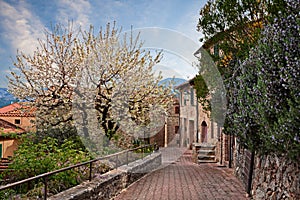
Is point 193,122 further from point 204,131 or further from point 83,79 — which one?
point 83,79

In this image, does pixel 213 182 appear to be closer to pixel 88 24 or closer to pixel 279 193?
pixel 279 193

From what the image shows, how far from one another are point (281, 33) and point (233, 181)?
601 cm

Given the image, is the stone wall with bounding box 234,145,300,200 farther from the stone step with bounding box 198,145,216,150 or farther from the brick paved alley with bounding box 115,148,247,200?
the stone step with bounding box 198,145,216,150

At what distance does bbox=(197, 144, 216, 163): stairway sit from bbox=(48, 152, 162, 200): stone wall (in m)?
4.56

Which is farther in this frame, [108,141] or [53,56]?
[53,56]

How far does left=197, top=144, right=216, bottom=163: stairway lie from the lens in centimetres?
1488

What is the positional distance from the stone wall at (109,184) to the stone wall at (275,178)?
3.28 metres

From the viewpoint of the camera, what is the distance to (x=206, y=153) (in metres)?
15.0

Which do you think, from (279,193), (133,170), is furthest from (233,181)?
(279,193)

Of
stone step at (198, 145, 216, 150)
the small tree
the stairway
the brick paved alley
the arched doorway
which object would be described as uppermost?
the small tree

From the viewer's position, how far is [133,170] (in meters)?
9.12

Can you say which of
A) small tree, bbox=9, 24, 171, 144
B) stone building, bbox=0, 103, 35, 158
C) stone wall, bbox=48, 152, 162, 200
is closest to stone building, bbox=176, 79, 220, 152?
small tree, bbox=9, 24, 171, 144

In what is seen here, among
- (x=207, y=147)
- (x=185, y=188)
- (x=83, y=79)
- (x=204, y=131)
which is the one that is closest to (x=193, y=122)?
(x=204, y=131)

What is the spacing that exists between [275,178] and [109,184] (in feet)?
12.1
